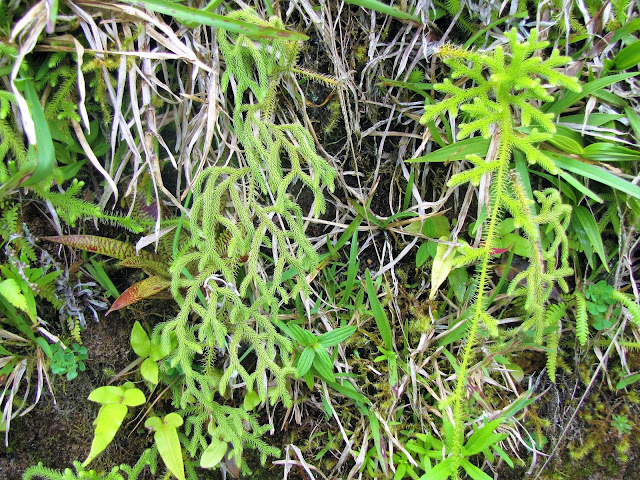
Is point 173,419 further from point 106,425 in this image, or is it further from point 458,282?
point 458,282

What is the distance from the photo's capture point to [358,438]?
1770 millimetres

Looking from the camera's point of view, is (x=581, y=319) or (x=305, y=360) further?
(x=581, y=319)

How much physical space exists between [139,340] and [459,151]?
1.41 m

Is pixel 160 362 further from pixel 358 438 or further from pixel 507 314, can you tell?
pixel 507 314

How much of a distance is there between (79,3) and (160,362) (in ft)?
4.22

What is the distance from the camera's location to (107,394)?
1.58m

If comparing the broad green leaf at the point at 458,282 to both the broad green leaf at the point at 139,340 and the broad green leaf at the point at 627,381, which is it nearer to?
the broad green leaf at the point at 627,381

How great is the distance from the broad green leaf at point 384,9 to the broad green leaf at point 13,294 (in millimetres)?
1479

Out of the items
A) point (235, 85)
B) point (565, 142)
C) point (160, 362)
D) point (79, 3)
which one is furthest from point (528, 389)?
point (79, 3)

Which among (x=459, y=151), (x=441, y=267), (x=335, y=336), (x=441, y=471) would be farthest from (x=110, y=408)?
(x=459, y=151)

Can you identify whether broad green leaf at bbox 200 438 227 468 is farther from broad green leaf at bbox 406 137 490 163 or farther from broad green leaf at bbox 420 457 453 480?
broad green leaf at bbox 406 137 490 163

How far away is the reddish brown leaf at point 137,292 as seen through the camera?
1.57 meters

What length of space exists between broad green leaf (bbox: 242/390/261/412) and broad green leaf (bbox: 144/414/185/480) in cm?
27

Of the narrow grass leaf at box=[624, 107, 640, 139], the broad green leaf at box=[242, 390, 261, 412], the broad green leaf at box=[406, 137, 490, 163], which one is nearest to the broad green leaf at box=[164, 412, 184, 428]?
the broad green leaf at box=[242, 390, 261, 412]
